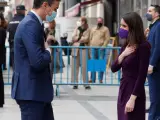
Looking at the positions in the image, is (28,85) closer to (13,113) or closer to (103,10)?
(13,113)

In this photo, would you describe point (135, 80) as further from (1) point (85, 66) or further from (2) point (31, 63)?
(1) point (85, 66)

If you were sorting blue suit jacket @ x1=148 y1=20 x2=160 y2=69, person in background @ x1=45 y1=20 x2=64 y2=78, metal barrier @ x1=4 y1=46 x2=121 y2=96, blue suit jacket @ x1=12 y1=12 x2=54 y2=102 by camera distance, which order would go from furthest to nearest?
metal barrier @ x1=4 y1=46 x2=121 y2=96, person in background @ x1=45 y1=20 x2=64 y2=78, blue suit jacket @ x1=148 y1=20 x2=160 y2=69, blue suit jacket @ x1=12 y1=12 x2=54 y2=102

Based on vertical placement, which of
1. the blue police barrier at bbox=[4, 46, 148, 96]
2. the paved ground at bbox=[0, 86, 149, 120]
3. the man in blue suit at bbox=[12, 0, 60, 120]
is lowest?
the paved ground at bbox=[0, 86, 149, 120]

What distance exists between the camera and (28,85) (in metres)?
4.45

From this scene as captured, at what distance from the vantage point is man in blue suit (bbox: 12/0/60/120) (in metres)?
4.38

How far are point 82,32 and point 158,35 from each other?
6.02 metres

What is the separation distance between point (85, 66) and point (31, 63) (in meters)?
7.98

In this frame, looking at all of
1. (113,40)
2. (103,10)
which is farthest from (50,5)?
(103,10)

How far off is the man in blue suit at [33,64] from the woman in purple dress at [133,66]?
2.92 ft

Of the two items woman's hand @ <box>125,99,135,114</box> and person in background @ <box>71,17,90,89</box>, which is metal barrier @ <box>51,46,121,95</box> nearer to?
person in background @ <box>71,17,90,89</box>

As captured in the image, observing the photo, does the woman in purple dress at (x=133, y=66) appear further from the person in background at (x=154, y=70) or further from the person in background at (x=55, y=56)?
the person in background at (x=55, y=56)

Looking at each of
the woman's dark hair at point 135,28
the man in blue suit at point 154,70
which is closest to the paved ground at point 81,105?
the man in blue suit at point 154,70

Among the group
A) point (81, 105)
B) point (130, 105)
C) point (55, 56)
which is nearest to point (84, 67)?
point (55, 56)

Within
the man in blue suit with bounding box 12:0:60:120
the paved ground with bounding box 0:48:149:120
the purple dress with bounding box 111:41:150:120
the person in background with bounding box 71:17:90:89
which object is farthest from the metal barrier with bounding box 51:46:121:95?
the man in blue suit with bounding box 12:0:60:120
